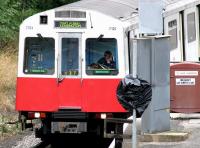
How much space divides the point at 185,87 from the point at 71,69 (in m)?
3.41

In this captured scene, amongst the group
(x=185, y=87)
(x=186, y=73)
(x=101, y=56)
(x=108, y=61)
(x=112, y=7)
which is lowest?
(x=185, y=87)

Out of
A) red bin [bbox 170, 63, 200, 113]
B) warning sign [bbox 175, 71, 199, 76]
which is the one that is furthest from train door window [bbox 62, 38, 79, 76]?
warning sign [bbox 175, 71, 199, 76]

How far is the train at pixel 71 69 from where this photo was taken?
14.2 m

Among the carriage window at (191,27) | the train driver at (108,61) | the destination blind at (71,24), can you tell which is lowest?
the train driver at (108,61)

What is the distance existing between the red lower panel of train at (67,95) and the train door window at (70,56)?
24cm

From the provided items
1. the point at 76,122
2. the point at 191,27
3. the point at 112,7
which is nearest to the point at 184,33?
the point at 191,27

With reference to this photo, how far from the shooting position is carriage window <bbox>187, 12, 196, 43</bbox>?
20.0 metres

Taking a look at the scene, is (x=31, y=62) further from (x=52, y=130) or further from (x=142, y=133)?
(x=142, y=133)

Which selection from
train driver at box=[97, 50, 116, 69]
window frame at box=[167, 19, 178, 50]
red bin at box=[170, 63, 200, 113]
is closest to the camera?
train driver at box=[97, 50, 116, 69]

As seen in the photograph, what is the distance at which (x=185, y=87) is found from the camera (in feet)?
53.5

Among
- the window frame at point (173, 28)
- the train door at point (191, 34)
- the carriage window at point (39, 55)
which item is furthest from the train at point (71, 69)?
the train door at point (191, 34)

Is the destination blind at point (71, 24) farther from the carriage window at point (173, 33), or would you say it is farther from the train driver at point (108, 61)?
the carriage window at point (173, 33)

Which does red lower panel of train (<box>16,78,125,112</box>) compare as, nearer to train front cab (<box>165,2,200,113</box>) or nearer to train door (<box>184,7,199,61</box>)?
train front cab (<box>165,2,200,113</box>)

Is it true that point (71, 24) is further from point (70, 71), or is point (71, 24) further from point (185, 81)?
point (185, 81)
